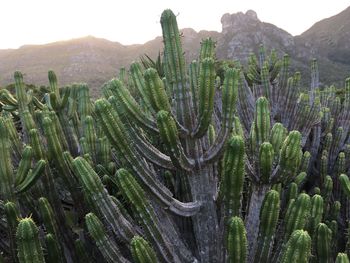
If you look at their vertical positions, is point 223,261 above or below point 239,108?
below

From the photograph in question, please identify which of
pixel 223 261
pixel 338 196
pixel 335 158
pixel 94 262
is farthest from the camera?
pixel 335 158

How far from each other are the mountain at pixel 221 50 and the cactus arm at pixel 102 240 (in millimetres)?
74608

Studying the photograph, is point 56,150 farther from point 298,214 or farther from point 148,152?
point 298,214

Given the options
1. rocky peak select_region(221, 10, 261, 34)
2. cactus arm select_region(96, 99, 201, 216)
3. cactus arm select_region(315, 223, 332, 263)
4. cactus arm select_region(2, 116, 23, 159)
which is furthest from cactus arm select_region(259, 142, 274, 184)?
rocky peak select_region(221, 10, 261, 34)

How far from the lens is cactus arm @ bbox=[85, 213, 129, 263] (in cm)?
349

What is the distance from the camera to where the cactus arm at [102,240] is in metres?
3.49

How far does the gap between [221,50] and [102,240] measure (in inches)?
3688

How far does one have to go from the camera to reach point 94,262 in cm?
453

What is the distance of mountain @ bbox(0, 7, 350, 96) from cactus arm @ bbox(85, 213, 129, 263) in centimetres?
7461

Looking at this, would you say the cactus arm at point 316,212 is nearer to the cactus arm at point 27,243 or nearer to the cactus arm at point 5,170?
the cactus arm at point 27,243

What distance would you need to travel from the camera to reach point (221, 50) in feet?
309

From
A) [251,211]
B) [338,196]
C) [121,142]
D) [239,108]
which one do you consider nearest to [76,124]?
[239,108]

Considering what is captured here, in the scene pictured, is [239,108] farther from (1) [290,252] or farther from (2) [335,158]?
(1) [290,252]

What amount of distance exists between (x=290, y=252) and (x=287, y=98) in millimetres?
5117
